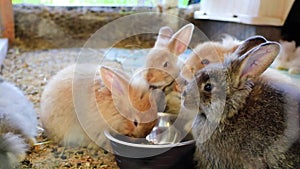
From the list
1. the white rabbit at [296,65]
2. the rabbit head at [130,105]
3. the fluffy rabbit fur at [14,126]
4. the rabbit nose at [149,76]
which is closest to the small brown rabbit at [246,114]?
the rabbit head at [130,105]

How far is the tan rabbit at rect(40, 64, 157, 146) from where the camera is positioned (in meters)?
1.28

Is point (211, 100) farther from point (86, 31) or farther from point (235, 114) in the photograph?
point (86, 31)

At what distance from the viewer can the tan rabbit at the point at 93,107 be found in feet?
4.21

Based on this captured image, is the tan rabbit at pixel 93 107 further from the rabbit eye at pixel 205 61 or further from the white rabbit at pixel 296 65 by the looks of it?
the white rabbit at pixel 296 65

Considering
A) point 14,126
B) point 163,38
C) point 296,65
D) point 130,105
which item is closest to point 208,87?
point 130,105

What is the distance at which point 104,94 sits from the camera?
1414mm

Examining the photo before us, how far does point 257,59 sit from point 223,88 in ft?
0.42

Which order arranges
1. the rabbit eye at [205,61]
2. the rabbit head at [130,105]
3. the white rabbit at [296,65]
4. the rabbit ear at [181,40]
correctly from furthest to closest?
1. the white rabbit at [296,65]
2. the rabbit ear at [181,40]
3. the rabbit eye at [205,61]
4. the rabbit head at [130,105]

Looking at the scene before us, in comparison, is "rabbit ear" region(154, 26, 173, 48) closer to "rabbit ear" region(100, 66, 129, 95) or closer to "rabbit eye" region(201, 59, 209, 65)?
"rabbit eye" region(201, 59, 209, 65)

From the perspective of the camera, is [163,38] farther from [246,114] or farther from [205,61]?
[246,114]

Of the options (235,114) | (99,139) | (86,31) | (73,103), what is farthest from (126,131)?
(86,31)

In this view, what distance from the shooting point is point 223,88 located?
3.58 ft

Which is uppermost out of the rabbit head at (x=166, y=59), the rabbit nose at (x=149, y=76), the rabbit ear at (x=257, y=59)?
the rabbit ear at (x=257, y=59)

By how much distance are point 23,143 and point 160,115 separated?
501mm
